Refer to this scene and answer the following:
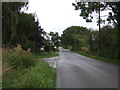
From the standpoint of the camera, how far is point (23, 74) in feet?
32.6

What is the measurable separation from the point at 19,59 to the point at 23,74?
2526mm

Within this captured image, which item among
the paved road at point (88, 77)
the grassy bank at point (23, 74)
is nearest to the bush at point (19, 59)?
the grassy bank at point (23, 74)

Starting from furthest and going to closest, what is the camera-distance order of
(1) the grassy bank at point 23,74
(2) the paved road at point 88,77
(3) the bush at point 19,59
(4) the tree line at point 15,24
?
(4) the tree line at point 15,24, (3) the bush at point 19,59, (2) the paved road at point 88,77, (1) the grassy bank at point 23,74

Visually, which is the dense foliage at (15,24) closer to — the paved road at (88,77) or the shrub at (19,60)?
the shrub at (19,60)

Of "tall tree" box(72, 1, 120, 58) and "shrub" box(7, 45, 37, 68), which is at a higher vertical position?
"tall tree" box(72, 1, 120, 58)

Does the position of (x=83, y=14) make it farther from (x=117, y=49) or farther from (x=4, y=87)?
(x=4, y=87)

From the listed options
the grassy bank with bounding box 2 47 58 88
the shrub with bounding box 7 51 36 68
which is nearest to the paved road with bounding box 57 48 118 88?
the grassy bank with bounding box 2 47 58 88

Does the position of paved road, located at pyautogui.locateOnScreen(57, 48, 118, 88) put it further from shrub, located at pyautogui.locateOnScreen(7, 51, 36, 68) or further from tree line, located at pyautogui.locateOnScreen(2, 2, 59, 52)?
tree line, located at pyautogui.locateOnScreen(2, 2, 59, 52)

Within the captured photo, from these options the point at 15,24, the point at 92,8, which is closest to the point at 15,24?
the point at 15,24

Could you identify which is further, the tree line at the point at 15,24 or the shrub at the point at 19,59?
the tree line at the point at 15,24

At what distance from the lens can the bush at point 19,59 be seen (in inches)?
462

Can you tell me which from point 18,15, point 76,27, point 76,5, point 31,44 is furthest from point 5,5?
point 76,27

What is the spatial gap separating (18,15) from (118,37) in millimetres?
11433

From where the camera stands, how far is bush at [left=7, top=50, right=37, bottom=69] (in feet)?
38.5
